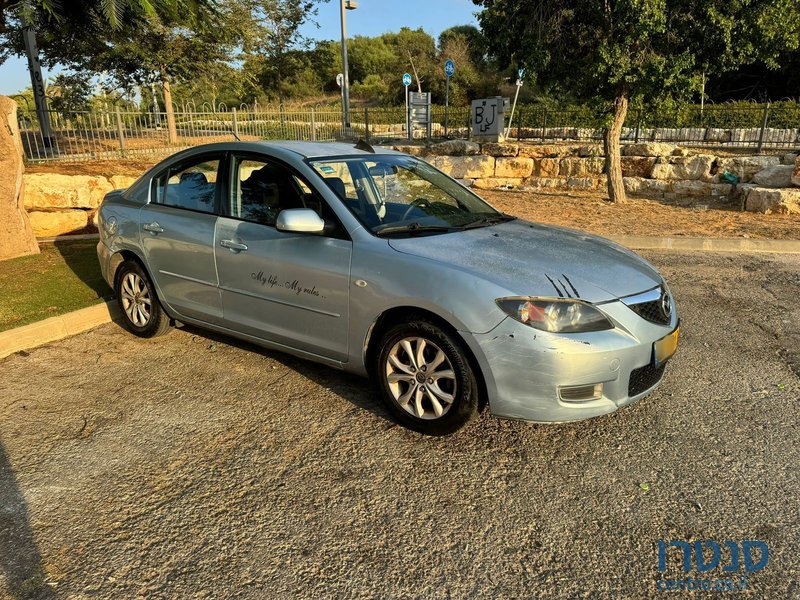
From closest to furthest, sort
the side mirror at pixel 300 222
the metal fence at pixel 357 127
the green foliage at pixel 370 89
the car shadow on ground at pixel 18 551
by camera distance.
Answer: the car shadow on ground at pixel 18 551
the side mirror at pixel 300 222
the metal fence at pixel 357 127
the green foliage at pixel 370 89

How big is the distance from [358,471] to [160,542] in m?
0.99

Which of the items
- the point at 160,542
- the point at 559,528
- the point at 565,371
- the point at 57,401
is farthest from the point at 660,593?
the point at 57,401

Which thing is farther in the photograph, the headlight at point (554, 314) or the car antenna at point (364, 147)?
the car antenna at point (364, 147)

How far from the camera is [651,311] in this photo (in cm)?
326

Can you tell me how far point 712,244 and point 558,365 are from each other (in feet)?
23.6

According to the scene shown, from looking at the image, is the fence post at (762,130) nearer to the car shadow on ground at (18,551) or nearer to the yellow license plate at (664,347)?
the yellow license plate at (664,347)

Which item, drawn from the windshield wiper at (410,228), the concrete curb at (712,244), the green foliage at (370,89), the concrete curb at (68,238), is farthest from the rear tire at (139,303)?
the green foliage at (370,89)

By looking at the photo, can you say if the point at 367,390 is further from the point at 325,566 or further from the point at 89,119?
the point at 89,119

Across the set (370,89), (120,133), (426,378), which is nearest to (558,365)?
(426,378)

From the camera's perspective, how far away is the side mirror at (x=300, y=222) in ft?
11.6

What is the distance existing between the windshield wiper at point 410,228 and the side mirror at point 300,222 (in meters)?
0.36

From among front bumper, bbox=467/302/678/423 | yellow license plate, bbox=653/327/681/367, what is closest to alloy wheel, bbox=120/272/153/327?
front bumper, bbox=467/302/678/423

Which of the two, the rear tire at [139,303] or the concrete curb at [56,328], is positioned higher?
the rear tire at [139,303]

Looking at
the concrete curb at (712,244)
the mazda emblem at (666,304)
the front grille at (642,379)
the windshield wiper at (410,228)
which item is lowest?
the concrete curb at (712,244)
